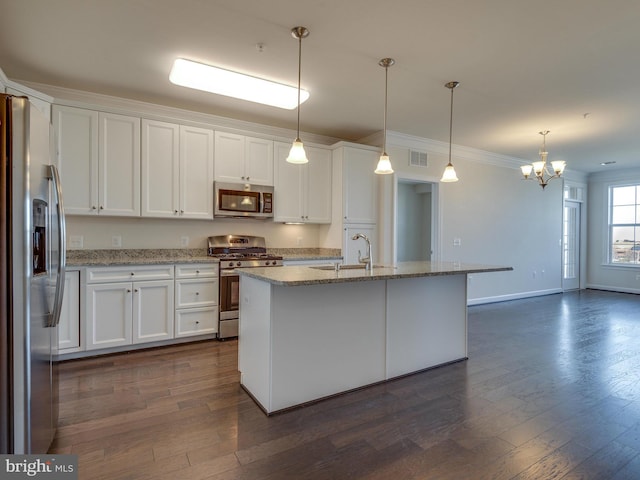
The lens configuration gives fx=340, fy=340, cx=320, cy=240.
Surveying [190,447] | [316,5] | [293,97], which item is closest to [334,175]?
[293,97]

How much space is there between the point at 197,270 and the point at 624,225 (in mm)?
9069

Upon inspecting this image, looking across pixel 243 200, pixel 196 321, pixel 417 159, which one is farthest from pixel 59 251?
pixel 417 159

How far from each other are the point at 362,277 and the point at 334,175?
111 inches

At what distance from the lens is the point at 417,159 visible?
17.5ft

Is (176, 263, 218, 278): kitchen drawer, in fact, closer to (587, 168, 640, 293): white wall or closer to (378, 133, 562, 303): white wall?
(378, 133, 562, 303): white wall

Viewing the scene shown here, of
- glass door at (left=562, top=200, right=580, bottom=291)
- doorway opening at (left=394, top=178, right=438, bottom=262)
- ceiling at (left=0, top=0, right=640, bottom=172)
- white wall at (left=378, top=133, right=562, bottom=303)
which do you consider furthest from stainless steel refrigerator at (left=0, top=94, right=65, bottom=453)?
glass door at (left=562, top=200, right=580, bottom=291)

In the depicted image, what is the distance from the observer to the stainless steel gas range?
3.93 meters

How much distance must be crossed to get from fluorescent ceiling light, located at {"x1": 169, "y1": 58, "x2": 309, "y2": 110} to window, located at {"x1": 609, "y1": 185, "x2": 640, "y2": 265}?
8089mm

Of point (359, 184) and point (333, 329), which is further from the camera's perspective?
point (359, 184)

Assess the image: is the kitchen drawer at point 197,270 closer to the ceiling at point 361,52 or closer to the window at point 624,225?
the ceiling at point 361,52

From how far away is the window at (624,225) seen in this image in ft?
24.5

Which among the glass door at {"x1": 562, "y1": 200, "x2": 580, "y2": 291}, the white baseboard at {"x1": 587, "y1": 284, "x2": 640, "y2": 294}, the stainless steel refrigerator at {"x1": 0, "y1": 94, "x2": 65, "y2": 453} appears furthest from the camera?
the glass door at {"x1": 562, "y1": 200, "x2": 580, "y2": 291}

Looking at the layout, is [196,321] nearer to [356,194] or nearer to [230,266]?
[230,266]

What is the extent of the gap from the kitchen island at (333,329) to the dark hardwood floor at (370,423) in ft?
0.40
